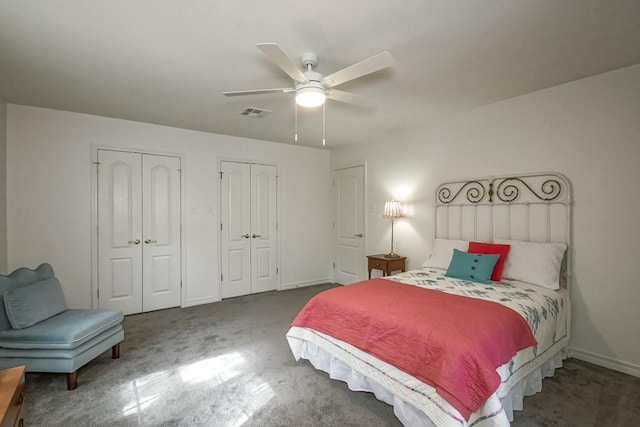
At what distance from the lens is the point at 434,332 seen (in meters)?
1.85

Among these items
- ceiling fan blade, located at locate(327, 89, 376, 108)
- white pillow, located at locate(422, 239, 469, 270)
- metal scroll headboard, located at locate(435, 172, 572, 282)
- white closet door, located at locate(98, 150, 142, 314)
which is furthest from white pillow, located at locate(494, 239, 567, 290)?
white closet door, located at locate(98, 150, 142, 314)

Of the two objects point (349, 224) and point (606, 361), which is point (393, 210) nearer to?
point (349, 224)

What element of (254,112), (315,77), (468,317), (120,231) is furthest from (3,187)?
(468,317)

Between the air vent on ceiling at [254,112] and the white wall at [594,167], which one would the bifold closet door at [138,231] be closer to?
the air vent on ceiling at [254,112]

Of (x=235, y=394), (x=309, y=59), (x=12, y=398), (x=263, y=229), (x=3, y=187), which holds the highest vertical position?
(x=309, y=59)

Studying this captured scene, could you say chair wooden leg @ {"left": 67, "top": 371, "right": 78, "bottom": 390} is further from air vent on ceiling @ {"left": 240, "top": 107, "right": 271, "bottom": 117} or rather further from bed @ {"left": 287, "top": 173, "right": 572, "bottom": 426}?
air vent on ceiling @ {"left": 240, "top": 107, "right": 271, "bottom": 117}

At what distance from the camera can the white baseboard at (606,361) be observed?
2.52 m

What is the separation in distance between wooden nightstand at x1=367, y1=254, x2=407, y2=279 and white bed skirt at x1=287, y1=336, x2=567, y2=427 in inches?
71.4

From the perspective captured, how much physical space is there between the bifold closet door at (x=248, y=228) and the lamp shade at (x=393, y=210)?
76.0 inches

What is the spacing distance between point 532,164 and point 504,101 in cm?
75

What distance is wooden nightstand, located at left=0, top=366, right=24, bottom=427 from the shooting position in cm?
119

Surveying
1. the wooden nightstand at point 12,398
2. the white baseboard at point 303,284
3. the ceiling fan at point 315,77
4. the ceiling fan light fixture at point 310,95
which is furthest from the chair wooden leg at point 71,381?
the white baseboard at point 303,284

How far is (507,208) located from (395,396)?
7.84ft

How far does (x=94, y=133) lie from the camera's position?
3775 mm
